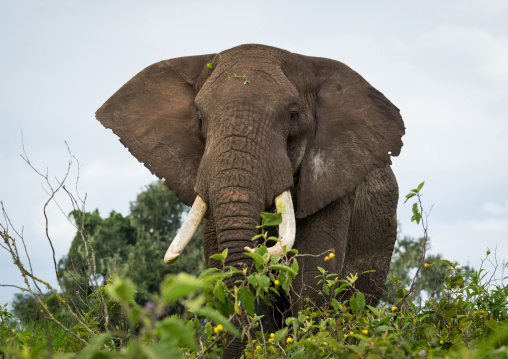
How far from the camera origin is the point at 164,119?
25.6 ft

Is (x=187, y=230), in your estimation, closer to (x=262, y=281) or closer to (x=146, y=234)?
(x=262, y=281)

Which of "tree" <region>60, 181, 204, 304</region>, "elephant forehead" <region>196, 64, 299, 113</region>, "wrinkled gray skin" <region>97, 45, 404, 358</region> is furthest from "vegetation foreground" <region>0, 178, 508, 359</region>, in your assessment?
"tree" <region>60, 181, 204, 304</region>

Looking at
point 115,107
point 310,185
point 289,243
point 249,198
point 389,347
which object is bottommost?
point 389,347

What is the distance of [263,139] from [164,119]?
69.5 inches

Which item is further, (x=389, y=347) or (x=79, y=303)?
(x=79, y=303)

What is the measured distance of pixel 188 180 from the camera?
732cm

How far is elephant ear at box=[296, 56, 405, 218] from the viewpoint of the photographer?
23.3 feet

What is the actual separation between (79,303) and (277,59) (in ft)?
68.2

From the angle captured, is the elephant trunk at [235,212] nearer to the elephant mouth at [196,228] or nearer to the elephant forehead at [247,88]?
the elephant mouth at [196,228]

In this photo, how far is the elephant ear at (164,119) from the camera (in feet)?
24.3

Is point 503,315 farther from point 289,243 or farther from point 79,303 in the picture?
point 79,303

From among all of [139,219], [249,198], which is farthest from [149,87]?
[139,219]

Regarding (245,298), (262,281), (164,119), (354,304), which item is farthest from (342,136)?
(245,298)

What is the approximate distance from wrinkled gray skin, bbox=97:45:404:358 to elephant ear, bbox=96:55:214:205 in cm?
1
